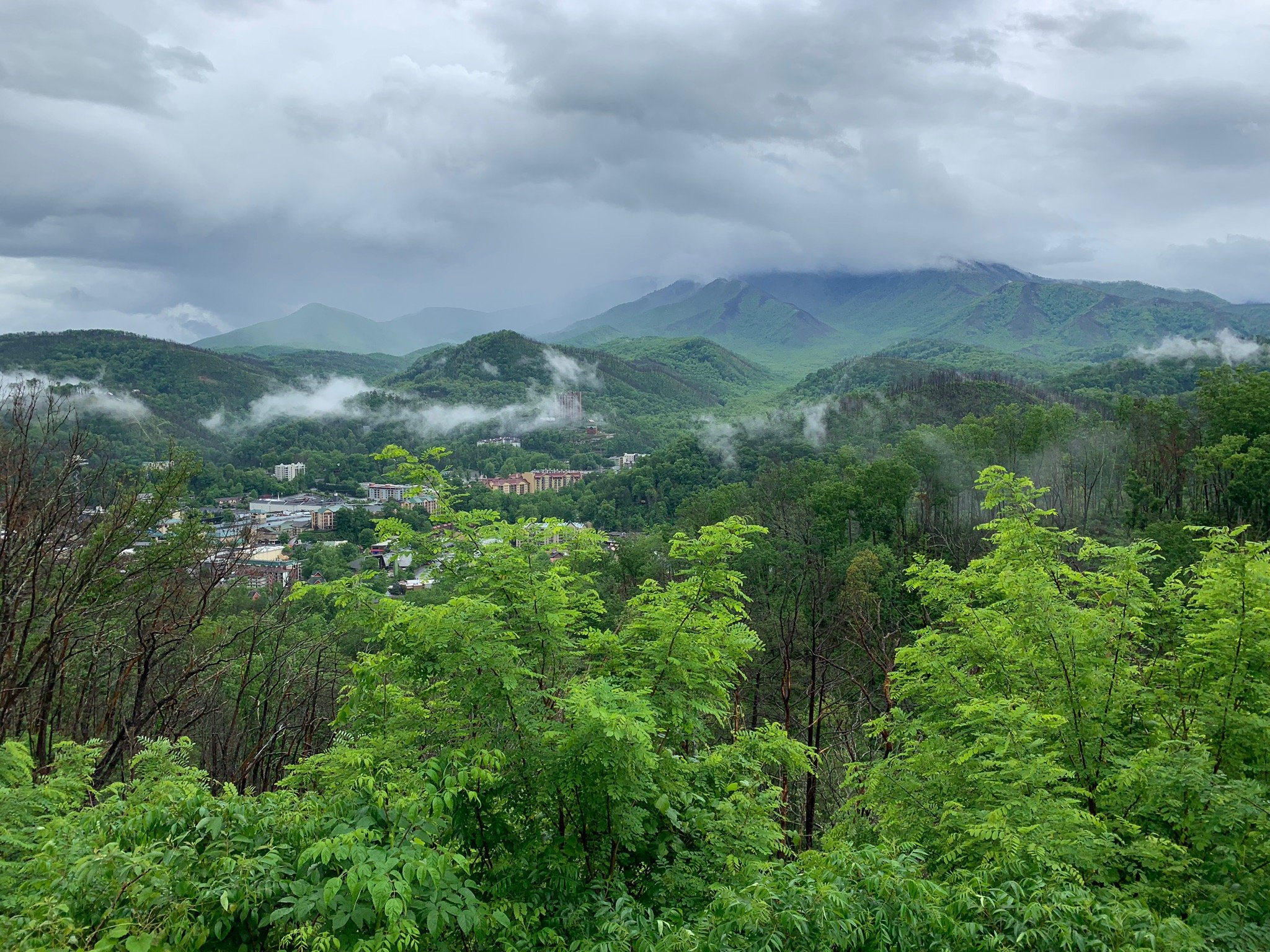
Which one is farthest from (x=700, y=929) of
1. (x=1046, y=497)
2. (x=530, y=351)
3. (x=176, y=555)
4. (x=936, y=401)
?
(x=530, y=351)

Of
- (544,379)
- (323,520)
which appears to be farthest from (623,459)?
(544,379)

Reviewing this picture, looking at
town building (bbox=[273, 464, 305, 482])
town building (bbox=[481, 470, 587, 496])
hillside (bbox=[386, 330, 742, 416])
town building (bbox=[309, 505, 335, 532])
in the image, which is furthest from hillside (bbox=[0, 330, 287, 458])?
town building (bbox=[481, 470, 587, 496])

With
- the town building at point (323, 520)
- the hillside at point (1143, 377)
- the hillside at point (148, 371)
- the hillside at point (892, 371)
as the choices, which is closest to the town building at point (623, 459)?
the hillside at point (892, 371)

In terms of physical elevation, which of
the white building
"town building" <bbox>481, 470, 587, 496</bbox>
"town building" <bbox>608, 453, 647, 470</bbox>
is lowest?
the white building

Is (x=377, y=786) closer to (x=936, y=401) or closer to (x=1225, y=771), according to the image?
(x=1225, y=771)

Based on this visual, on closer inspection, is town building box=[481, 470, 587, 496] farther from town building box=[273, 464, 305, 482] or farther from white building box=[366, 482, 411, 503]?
town building box=[273, 464, 305, 482]

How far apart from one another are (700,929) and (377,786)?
2.56m

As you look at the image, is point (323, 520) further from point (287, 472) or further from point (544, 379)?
point (544, 379)

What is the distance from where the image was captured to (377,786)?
5008 mm

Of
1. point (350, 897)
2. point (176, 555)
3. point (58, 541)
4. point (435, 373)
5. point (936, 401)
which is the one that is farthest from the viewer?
point (435, 373)

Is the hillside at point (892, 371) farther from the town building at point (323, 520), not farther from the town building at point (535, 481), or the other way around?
the town building at point (323, 520)

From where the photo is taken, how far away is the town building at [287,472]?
102600mm

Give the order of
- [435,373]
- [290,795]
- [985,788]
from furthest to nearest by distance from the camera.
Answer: [435,373], [985,788], [290,795]

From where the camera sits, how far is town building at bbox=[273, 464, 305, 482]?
103 m
